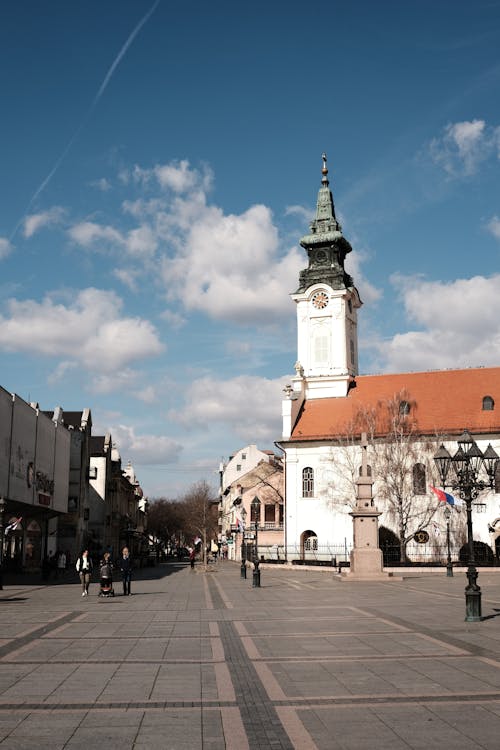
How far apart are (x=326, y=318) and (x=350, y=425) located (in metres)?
12.6

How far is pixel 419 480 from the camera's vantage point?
60.6 metres

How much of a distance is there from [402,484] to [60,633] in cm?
4413

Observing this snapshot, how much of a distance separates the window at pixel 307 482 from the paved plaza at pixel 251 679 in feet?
143

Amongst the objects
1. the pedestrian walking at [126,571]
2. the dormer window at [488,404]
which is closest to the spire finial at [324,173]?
the dormer window at [488,404]

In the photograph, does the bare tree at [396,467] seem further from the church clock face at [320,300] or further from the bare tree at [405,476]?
the church clock face at [320,300]

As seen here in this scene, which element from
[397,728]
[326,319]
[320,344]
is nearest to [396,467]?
[320,344]

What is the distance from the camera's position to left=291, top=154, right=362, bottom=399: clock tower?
71375 mm

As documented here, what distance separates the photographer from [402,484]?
58.3 meters

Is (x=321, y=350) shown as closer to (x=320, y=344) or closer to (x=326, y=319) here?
(x=320, y=344)

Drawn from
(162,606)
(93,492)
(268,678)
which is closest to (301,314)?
(93,492)

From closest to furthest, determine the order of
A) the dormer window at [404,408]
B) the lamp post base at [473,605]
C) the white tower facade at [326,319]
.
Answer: the lamp post base at [473,605]
the dormer window at [404,408]
the white tower facade at [326,319]

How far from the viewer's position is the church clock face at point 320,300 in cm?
7294

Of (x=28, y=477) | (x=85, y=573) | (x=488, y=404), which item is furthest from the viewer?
(x=488, y=404)

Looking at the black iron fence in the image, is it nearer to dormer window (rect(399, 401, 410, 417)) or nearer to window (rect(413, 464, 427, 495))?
window (rect(413, 464, 427, 495))
